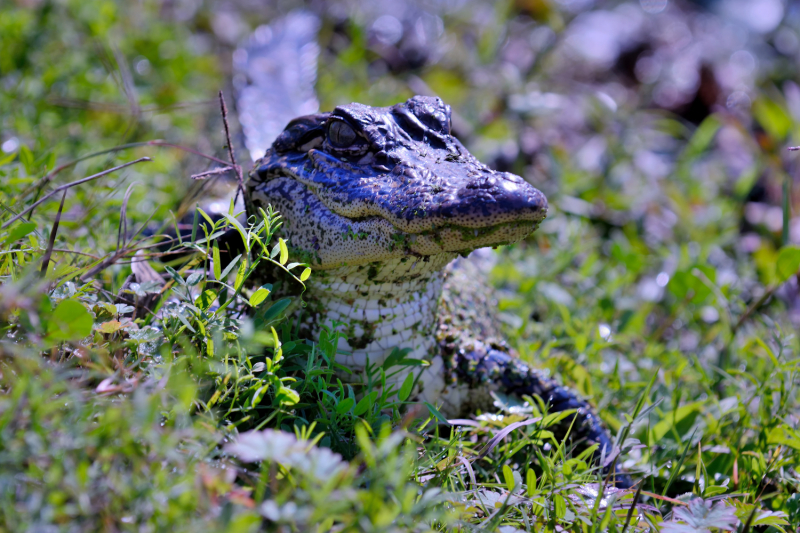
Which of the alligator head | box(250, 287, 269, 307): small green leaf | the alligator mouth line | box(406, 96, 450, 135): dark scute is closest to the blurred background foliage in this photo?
box(250, 287, 269, 307): small green leaf

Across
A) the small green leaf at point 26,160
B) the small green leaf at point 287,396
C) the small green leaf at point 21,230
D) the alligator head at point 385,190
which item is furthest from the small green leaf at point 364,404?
the small green leaf at point 26,160

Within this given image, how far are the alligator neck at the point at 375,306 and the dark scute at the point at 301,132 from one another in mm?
542

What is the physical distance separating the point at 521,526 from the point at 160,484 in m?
1.13

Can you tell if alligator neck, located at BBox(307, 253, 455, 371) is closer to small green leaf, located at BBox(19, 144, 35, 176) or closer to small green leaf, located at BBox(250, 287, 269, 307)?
small green leaf, located at BBox(250, 287, 269, 307)

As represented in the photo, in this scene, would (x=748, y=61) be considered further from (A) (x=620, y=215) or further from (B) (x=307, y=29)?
(B) (x=307, y=29)

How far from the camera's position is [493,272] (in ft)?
12.1

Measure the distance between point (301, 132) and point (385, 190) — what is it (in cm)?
55

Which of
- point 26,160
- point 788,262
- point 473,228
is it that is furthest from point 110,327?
point 788,262

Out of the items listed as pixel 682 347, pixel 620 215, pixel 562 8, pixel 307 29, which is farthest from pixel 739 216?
pixel 307 29

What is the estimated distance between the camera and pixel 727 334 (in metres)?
3.27

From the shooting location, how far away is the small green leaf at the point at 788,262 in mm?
2934

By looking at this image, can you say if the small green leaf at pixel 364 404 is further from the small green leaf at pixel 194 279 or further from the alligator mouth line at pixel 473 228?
the small green leaf at pixel 194 279

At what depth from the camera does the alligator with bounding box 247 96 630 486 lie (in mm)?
1814

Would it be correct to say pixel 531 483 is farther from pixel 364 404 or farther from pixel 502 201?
pixel 502 201
